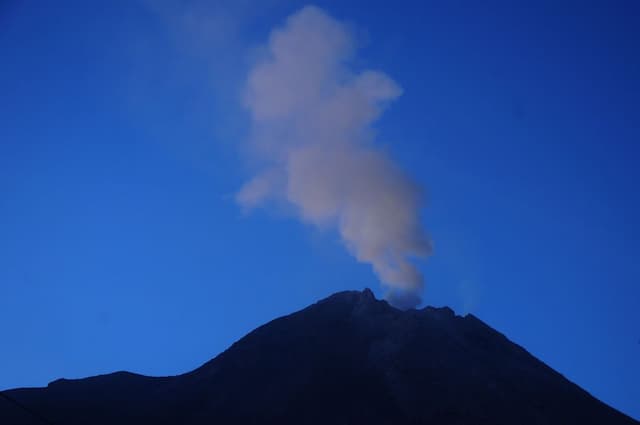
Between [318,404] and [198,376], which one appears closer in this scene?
[318,404]

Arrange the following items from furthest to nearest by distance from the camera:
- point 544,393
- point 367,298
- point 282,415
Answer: point 367,298
point 544,393
point 282,415

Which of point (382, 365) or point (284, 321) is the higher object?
point (284, 321)

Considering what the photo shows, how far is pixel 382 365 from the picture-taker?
60594mm

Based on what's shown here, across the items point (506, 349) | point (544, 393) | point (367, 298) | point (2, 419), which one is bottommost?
point (2, 419)

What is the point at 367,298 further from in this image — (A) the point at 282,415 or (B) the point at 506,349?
(A) the point at 282,415

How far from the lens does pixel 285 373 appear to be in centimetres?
6084

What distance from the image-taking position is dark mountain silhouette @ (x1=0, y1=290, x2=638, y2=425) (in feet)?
169

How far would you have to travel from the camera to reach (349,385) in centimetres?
5712

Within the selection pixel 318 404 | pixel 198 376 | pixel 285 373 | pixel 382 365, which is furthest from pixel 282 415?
pixel 198 376

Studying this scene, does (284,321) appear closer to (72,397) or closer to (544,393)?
(72,397)

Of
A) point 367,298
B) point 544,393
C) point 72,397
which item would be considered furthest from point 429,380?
point 72,397

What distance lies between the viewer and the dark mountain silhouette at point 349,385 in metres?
51.4

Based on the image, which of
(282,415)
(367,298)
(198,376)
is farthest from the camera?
(367,298)

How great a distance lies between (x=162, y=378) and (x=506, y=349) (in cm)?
4575
